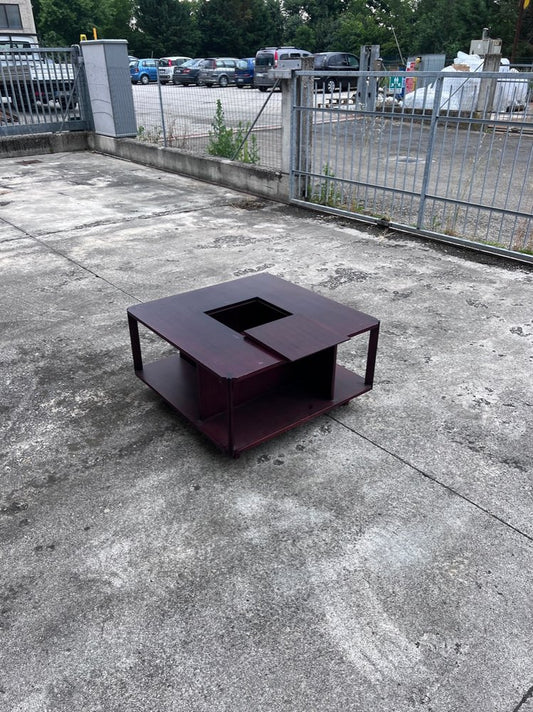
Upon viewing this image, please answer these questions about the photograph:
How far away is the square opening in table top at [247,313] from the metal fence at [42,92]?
10.6 m

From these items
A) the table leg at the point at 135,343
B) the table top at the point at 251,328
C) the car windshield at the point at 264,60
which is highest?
the car windshield at the point at 264,60

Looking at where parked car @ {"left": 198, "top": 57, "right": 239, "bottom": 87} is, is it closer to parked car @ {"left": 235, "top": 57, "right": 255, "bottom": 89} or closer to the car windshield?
parked car @ {"left": 235, "top": 57, "right": 255, "bottom": 89}

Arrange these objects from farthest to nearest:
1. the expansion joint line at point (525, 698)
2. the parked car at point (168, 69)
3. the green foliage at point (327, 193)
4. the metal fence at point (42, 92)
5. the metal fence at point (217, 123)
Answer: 1. the parked car at point (168, 69)
2. the metal fence at point (42, 92)
3. the metal fence at point (217, 123)
4. the green foliage at point (327, 193)
5. the expansion joint line at point (525, 698)

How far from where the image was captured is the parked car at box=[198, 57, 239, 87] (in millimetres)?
30438

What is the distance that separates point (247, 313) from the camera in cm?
341

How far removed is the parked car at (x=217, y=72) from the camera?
1198 inches

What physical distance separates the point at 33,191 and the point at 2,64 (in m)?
4.34

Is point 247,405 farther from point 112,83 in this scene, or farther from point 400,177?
point 112,83

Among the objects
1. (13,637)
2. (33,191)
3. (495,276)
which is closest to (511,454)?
(13,637)

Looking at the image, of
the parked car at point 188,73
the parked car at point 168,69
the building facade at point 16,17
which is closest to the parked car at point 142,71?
the parked car at point 168,69

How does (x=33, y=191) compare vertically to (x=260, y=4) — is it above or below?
below

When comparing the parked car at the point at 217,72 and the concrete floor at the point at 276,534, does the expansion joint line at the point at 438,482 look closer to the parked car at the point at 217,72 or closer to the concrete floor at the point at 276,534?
the concrete floor at the point at 276,534

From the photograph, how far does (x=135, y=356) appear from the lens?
3.43 m

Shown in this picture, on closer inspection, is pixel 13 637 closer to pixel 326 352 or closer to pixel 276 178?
pixel 326 352
